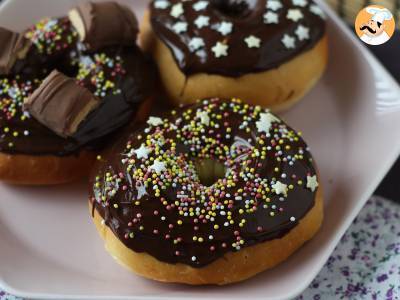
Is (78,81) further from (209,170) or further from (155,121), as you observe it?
(209,170)

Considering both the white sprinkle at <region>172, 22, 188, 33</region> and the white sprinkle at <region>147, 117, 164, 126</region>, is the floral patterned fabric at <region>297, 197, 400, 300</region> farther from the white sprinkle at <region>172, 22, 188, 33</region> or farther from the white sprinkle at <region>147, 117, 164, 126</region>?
the white sprinkle at <region>172, 22, 188, 33</region>

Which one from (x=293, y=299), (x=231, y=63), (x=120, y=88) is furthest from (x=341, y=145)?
(x=120, y=88)

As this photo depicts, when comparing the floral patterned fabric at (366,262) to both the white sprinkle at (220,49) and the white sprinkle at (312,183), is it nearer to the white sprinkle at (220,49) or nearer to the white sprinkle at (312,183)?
the white sprinkle at (312,183)

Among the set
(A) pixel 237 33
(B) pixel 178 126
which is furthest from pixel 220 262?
(A) pixel 237 33

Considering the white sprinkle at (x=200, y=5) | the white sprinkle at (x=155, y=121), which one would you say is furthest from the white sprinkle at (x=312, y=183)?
the white sprinkle at (x=200, y=5)

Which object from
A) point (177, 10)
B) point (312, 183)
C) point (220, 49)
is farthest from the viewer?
point (177, 10)

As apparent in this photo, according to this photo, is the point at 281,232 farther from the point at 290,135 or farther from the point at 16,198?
the point at 16,198

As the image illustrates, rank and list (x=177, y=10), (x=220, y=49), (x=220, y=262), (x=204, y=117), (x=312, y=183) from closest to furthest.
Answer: (x=220, y=262)
(x=312, y=183)
(x=204, y=117)
(x=220, y=49)
(x=177, y=10)
